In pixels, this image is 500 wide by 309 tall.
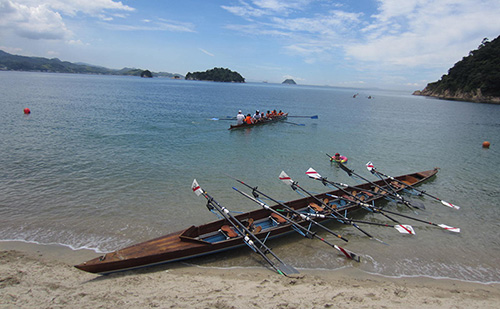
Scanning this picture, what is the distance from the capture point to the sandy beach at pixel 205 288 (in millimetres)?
7816

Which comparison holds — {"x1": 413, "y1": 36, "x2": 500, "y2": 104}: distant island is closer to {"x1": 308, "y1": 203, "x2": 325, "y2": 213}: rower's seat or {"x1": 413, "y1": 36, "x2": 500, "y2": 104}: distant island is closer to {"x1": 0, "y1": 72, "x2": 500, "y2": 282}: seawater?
{"x1": 0, "y1": 72, "x2": 500, "y2": 282}: seawater

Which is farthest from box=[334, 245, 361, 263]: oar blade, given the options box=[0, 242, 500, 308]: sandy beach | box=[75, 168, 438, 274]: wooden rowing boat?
box=[75, 168, 438, 274]: wooden rowing boat

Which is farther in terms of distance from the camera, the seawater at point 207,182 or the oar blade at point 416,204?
the oar blade at point 416,204

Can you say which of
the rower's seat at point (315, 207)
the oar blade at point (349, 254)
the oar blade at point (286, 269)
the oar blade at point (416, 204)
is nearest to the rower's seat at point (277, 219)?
the rower's seat at point (315, 207)

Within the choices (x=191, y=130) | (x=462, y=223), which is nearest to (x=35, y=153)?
(x=191, y=130)

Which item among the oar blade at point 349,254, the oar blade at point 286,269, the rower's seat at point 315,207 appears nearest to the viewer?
the oar blade at point 286,269

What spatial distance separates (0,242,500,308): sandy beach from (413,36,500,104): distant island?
126187 millimetres

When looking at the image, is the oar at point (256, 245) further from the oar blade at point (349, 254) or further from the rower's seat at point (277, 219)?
the oar blade at point (349, 254)

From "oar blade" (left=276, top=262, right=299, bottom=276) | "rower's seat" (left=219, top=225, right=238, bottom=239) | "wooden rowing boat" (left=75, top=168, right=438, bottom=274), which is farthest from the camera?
"rower's seat" (left=219, top=225, right=238, bottom=239)

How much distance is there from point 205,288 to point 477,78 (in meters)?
140

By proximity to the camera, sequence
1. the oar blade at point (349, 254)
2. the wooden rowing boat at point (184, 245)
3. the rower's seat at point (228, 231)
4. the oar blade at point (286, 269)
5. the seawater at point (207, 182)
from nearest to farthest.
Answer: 1. the wooden rowing boat at point (184, 245)
2. the oar blade at point (286, 269)
3. the oar blade at point (349, 254)
4. the rower's seat at point (228, 231)
5. the seawater at point (207, 182)

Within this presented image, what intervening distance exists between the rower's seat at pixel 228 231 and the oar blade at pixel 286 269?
2.21 m

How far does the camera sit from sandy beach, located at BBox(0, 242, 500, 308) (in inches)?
308

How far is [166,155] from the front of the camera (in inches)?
928
